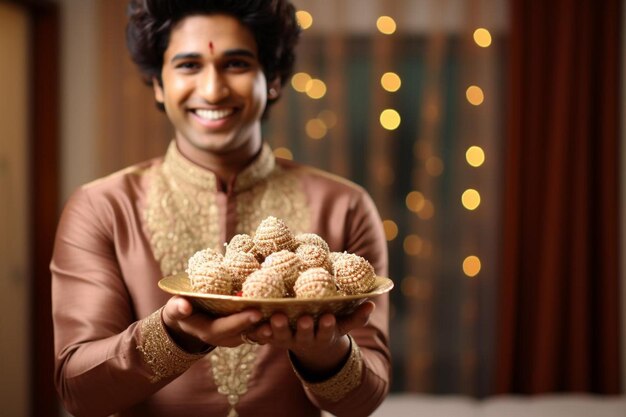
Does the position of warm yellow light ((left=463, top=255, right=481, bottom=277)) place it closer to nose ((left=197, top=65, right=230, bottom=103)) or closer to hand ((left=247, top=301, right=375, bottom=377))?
nose ((left=197, top=65, right=230, bottom=103))

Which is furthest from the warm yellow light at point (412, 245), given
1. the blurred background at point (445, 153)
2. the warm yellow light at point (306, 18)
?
the warm yellow light at point (306, 18)

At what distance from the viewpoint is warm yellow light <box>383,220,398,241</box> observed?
3.61m

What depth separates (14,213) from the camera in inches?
130

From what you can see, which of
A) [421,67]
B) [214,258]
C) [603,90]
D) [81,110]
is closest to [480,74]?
[421,67]

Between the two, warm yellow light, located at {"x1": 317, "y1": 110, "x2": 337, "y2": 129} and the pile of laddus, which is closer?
the pile of laddus

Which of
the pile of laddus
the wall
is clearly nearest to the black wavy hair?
the pile of laddus

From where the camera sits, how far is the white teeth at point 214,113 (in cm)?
149

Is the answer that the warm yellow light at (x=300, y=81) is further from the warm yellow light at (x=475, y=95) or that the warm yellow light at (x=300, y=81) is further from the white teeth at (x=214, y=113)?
the white teeth at (x=214, y=113)

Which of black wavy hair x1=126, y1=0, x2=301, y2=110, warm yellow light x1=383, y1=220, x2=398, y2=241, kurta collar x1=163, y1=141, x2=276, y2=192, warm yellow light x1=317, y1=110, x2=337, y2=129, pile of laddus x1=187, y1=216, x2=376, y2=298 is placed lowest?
warm yellow light x1=383, y1=220, x2=398, y2=241

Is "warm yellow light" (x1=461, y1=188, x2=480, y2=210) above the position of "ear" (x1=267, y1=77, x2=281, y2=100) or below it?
below

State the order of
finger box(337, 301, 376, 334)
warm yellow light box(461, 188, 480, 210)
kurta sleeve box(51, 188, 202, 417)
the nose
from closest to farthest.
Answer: finger box(337, 301, 376, 334) < kurta sleeve box(51, 188, 202, 417) < the nose < warm yellow light box(461, 188, 480, 210)

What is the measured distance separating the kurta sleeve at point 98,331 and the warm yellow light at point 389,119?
2195 mm

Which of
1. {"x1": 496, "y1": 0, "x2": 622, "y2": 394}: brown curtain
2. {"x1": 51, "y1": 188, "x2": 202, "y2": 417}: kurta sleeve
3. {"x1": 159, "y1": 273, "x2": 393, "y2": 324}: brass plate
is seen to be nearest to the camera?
{"x1": 159, "y1": 273, "x2": 393, "y2": 324}: brass plate

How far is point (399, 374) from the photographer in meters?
3.69
